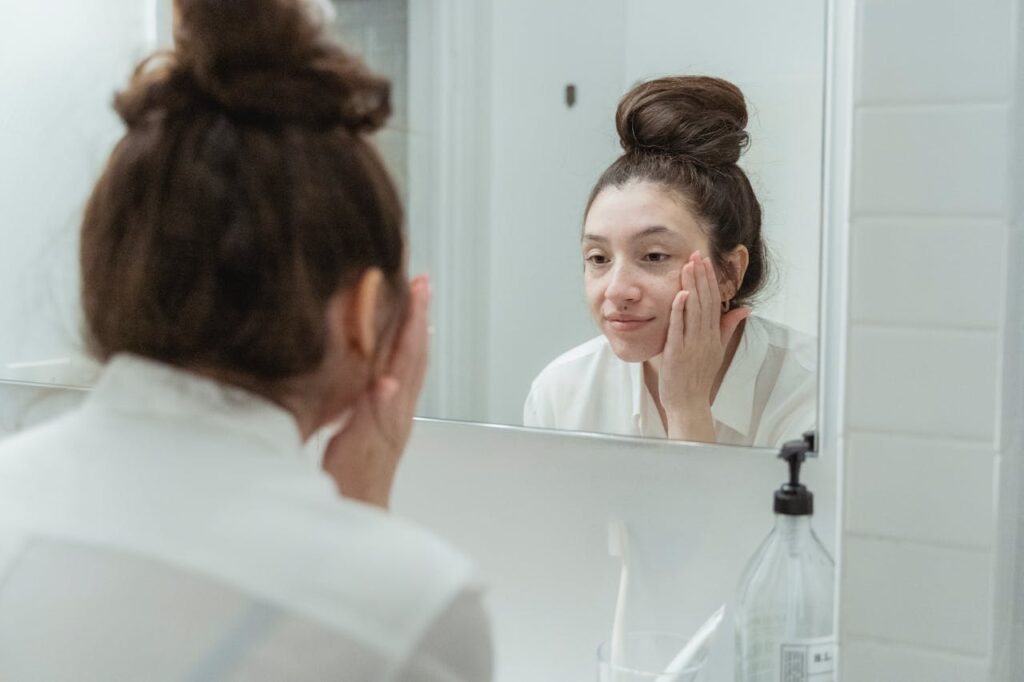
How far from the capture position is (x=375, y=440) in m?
0.72

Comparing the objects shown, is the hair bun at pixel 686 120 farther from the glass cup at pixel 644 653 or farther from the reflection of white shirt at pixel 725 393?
the glass cup at pixel 644 653

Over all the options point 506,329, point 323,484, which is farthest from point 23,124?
point 323,484

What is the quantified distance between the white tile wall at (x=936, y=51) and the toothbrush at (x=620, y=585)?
0.44 metres

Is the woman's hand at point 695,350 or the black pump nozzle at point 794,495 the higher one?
the woman's hand at point 695,350

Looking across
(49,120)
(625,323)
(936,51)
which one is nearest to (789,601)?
(625,323)

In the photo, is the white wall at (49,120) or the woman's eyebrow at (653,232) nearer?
the woman's eyebrow at (653,232)

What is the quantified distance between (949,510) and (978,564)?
4cm

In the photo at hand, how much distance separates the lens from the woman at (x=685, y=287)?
882mm

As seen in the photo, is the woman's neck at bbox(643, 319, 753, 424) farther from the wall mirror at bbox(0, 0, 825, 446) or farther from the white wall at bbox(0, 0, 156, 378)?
the white wall at bbox(0, 0, 156, 378)

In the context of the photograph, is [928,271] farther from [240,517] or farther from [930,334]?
[240,517]

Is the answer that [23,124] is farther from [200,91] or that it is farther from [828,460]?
[828,460]

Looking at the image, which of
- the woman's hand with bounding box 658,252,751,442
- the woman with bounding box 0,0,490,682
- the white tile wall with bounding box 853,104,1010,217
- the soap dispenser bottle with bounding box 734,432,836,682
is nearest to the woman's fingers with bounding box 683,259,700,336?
the woman's hand with bounding box 658,252,751,442

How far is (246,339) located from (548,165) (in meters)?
0.48

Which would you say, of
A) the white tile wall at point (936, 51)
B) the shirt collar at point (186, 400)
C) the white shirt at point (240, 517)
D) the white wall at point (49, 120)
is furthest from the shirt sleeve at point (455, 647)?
the white wall at point (49, 120)
